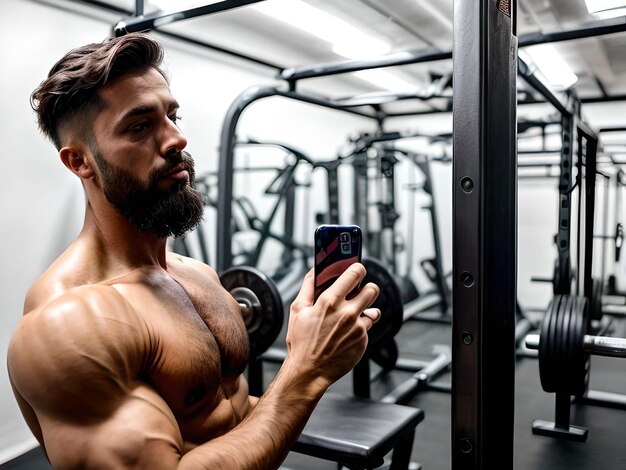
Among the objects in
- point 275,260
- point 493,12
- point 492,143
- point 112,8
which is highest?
point 112,8

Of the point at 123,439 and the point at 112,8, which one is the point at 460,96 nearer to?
the point at 123,439

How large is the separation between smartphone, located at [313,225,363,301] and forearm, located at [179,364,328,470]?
14cm

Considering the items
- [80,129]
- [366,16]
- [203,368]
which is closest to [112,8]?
[366,16]

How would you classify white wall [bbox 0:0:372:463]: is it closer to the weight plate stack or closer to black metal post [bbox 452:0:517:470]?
the weight plate stack

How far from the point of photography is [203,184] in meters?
3.80

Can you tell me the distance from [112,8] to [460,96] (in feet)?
8.81

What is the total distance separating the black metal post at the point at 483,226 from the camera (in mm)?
703

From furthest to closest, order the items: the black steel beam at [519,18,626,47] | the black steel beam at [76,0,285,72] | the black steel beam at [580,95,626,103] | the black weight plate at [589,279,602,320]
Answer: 1. the black steel beam at [580,95,626,103]
2. the black weight plate at [589,279,602,320]
3. the black steel beam at [76,0,285,72]
4. the black steel beam at [519,18,626,47]

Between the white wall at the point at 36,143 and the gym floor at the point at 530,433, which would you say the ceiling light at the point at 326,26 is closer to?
the white wall at the point at 36,143

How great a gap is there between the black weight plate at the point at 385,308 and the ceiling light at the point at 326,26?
55.0 inches

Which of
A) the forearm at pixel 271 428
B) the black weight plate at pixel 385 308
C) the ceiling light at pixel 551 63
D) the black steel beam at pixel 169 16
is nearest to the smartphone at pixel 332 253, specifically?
the forearm at pixel 271 428

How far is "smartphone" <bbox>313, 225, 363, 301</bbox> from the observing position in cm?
82

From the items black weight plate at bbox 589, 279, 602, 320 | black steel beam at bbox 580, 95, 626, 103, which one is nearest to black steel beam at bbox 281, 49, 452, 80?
black weight plate at bbox 589, 279, 602, 320

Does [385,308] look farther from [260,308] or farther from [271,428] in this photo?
[271,428]
